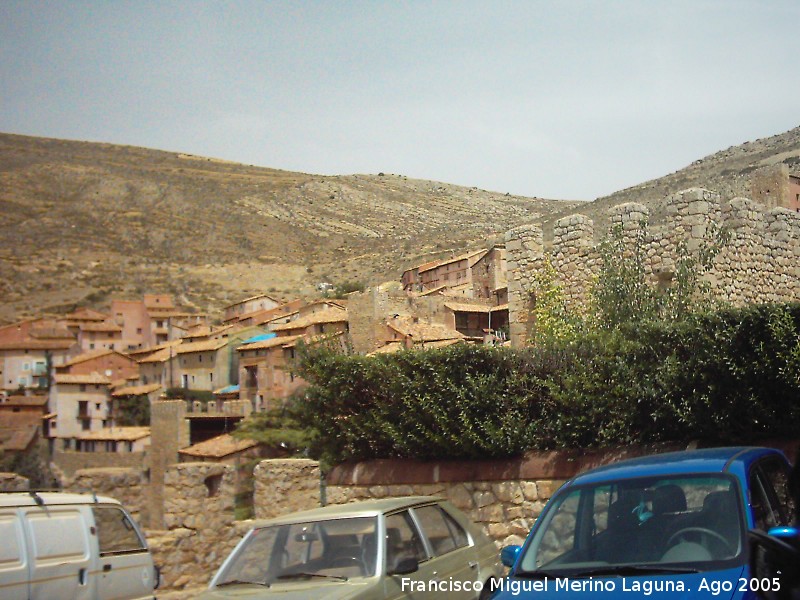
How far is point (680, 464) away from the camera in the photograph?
223 inches

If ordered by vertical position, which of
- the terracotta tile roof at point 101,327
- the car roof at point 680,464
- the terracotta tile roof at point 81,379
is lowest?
the car roof at point 680,464

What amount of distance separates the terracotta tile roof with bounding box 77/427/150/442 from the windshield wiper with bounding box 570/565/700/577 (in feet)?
162

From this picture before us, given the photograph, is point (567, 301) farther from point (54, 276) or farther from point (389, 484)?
point (54, 276)

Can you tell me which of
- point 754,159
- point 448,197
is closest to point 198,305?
point 448,197

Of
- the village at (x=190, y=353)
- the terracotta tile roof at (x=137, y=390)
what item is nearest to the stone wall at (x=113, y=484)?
the village at (x=190, y=353)

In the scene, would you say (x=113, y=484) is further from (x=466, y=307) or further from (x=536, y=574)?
(x=466, y=307)

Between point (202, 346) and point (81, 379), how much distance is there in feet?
30.0

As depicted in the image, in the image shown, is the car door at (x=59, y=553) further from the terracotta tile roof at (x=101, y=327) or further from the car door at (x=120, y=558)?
the terracotta tile roof at (x=101, y=327)

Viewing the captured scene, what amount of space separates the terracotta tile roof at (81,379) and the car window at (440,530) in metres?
59.3

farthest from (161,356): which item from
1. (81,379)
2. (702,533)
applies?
(702,533)

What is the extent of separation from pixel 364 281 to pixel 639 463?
237ft

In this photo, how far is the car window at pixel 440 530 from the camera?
727 centimetres

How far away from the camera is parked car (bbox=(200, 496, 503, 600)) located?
21.0 ft

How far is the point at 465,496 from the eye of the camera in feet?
36.9
